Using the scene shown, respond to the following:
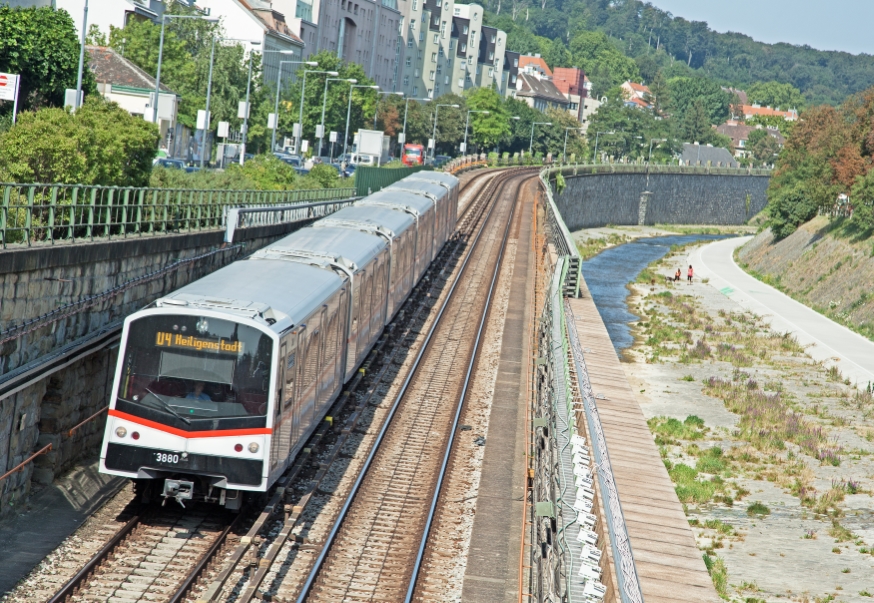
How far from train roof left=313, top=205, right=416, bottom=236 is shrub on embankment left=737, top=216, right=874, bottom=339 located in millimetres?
25992

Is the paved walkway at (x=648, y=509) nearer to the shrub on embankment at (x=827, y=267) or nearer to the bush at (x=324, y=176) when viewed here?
the shrub on embankment at (x=827, y=267)

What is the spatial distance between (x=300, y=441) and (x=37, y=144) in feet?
33.8

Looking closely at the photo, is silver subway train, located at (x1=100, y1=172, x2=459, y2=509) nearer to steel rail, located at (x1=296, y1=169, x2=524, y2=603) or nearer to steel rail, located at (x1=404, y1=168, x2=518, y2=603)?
steel rail, located at (x1=296, y1=169, x2=524, y2=603)

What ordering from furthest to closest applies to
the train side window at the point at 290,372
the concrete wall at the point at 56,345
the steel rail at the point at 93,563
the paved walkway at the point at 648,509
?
the concrete wall at the point at 56,345 → the train side window at the point at 290,372 → the steel rail at the point at 93,563 → the paved walkway at the point at 648,509

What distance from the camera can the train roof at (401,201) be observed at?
33.5 metres

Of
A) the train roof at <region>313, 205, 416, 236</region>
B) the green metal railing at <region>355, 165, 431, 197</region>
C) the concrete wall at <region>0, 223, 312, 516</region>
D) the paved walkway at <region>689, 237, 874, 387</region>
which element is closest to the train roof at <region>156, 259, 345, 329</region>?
the concrete wall at <region>0, 223, 312, 516</region>

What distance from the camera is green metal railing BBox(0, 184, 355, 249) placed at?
1869cm

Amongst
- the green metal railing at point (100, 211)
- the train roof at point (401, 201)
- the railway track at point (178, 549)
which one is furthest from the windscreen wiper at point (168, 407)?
the train roof at point (401, 201)

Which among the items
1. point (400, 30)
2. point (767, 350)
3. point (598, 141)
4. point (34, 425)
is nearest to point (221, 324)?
point (34, 425)

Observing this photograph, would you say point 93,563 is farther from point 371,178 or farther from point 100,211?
point 371,178

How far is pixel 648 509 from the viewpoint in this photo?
15227mm

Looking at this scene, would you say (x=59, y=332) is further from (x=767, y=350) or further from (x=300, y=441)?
(x=767, y=350)

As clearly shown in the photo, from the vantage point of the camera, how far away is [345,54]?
125 metres

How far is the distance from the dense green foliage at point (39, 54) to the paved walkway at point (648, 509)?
32.4 m
